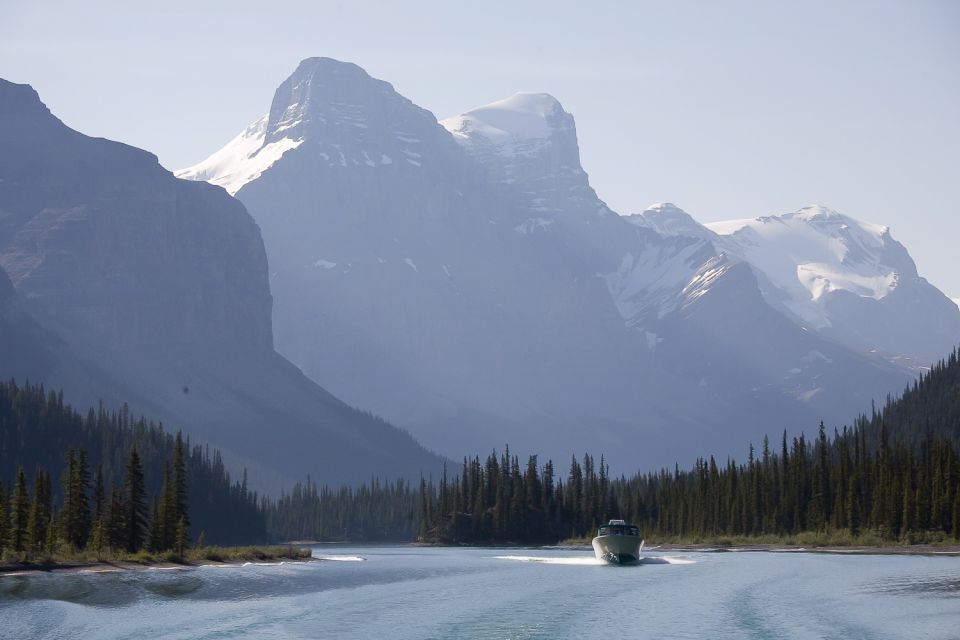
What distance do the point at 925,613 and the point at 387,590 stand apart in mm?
54401

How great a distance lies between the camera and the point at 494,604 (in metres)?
139

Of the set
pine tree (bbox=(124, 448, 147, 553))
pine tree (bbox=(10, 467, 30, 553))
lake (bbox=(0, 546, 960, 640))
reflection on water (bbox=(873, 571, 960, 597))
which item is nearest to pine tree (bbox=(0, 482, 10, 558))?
pine tree (bbox=(10, 467, 30, 553))

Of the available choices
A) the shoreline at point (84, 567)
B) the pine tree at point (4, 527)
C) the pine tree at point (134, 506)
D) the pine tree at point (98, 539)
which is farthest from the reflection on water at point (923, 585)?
the pine tree at point (134, 506)

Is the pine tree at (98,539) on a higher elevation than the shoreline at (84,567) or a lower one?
higher

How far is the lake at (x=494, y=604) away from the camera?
11619 centimetres

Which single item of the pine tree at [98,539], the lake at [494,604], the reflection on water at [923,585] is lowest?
the lake at [494,604]

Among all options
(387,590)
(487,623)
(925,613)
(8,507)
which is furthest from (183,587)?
(925,613)

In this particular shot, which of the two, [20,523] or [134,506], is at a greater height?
[134,506]

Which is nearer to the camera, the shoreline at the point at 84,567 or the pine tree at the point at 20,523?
the shoreline at the point at 84,567

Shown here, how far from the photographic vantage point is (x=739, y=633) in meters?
115

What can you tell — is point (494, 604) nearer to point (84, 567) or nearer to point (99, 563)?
point (84, 567)

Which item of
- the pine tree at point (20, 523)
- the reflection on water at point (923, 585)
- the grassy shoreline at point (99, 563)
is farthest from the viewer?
the pine tree at point (20, 523)

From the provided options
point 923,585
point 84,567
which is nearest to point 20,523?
point 84,567

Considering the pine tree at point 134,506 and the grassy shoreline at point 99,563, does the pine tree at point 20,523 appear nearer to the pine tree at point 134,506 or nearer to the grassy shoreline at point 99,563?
the grassy shoreline at point 99,563
